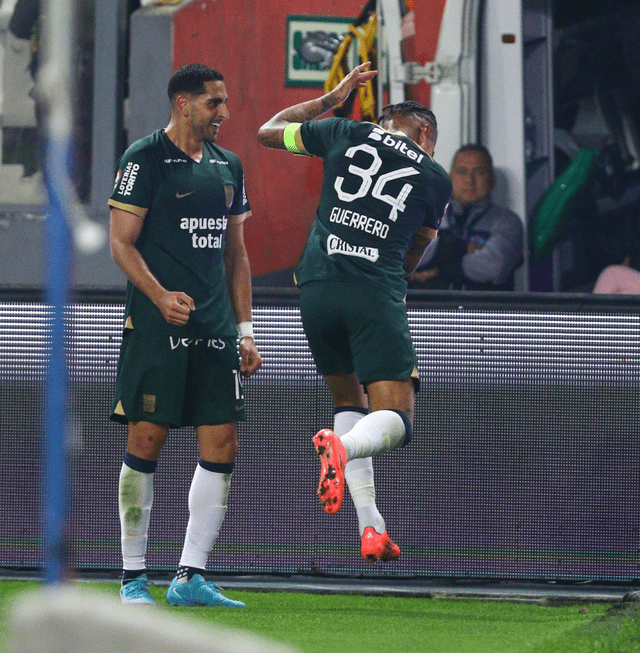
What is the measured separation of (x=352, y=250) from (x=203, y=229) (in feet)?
1.62

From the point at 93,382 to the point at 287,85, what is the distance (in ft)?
12.3

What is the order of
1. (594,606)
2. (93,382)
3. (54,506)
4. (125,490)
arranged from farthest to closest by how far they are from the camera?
(93,382) → (594,606) → (125,490) → (54,506)

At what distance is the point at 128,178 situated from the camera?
3715 mm

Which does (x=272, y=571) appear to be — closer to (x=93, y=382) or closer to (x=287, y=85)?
(x=93, y=382)

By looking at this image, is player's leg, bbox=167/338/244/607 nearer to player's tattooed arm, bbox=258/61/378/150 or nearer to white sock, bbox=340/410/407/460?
white sock, bbox=340/410/407/460

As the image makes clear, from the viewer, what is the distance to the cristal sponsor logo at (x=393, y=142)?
378cm

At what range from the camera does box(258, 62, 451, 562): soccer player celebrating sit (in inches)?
144

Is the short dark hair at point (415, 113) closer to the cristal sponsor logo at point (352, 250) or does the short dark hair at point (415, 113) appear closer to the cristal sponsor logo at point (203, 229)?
the cristal sponsor logo at point (352, 250)

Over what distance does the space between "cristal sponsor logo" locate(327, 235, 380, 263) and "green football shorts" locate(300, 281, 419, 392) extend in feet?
0.34

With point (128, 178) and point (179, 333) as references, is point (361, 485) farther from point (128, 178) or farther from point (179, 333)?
point (128, 178)

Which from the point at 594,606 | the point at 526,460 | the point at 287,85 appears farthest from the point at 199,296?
the point at 287,85

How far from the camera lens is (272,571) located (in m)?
4.30

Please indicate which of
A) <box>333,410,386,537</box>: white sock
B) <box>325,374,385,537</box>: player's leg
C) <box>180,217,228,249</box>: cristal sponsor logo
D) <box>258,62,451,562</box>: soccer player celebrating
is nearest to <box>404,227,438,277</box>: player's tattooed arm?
<box>258,62,451,562</box>: soccer player celebrating

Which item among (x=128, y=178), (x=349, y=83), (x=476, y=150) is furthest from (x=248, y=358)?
(x=476, y=150)
